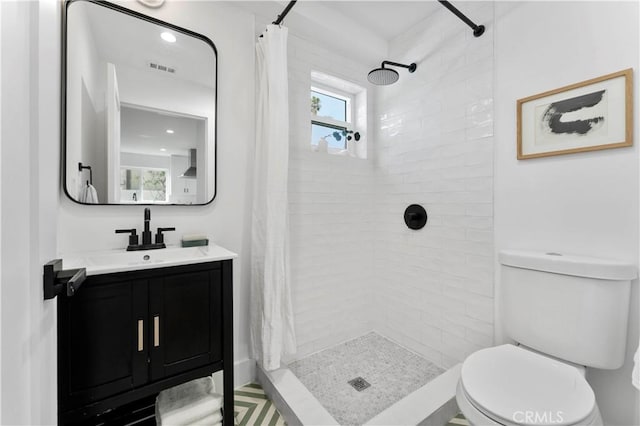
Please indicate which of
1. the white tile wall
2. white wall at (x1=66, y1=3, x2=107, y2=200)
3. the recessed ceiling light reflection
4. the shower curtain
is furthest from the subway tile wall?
white wall at (x1=66, y1=3, x2=107, y2=200)

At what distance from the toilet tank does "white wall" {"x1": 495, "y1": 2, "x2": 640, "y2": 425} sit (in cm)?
14

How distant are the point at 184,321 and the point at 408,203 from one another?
5.60 ft

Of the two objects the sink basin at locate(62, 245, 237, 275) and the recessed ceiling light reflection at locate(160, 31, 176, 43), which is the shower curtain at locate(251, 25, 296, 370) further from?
the recessed ceiling light reflection at locate(160, 31, 176, 43)

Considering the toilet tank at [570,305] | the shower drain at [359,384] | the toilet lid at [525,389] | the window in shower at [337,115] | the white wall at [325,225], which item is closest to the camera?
the toilet lid at [525,389]

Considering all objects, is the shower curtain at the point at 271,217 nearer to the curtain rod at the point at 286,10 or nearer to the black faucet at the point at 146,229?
the curtain rod at the point at 286,10

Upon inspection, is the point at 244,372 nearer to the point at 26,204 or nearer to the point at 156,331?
the point at 156,331

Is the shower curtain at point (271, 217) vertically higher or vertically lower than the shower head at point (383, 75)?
lower

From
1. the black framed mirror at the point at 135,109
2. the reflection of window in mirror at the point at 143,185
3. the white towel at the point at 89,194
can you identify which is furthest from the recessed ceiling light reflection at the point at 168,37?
the white towel at the point at 89,194

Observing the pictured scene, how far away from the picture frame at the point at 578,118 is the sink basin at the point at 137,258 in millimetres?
1717

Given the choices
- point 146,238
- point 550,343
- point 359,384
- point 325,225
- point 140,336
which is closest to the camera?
point 140,336

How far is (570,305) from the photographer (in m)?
1.22

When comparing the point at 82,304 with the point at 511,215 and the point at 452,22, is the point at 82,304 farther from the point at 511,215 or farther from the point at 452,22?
the point at 452,22

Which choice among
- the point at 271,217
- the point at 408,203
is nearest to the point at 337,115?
the point at 408,203

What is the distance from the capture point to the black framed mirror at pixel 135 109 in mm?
1310
